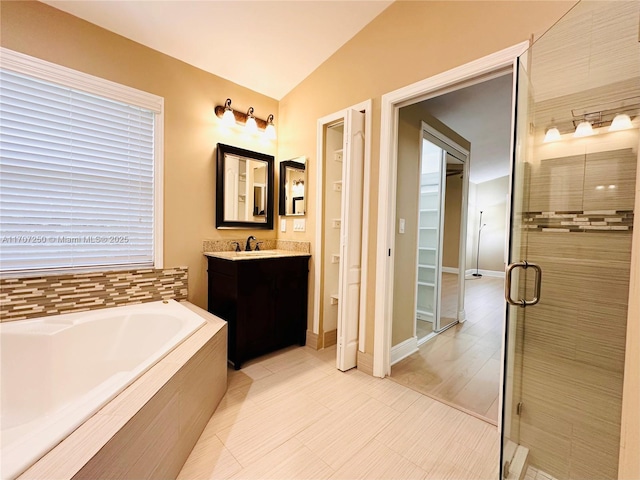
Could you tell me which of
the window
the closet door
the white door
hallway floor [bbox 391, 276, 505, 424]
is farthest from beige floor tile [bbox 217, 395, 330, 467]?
the closet door

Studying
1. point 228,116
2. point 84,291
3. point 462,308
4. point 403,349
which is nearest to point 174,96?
point 228,116

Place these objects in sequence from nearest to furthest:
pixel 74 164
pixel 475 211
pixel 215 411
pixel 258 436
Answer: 1. pixel 258 436
2. pixel 215 411
3. pixel 74 164
4. pixel 475 211

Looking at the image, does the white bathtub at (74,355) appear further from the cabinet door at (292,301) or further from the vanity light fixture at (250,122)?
the vanity light fixture at (250,122)

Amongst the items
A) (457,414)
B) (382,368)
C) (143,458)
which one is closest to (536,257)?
(457,414)

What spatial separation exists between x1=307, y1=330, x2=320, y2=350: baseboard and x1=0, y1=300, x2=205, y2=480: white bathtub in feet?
3.70

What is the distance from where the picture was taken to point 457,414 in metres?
1.69

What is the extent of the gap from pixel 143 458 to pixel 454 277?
5566 millimetres

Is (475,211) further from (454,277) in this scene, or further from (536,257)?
(536,257)

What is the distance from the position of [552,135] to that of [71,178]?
286cm

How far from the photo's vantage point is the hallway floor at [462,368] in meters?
1.86

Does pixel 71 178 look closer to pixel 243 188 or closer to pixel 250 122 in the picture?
pixel 243 188

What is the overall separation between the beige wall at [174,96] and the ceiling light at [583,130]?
2447mm

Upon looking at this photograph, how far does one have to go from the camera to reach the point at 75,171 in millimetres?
1896

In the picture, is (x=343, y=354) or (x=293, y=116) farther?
(x=293, y=116)
